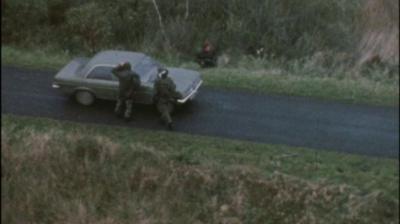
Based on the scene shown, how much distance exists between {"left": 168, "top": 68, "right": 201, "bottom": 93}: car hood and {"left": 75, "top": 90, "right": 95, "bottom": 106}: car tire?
4.53ft

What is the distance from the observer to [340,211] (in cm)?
1068

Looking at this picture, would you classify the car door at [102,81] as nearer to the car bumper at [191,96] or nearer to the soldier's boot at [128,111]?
the soldier's boot at [128,111]

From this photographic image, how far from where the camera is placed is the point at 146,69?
1180 centimetres

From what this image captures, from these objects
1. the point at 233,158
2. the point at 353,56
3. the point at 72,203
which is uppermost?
the point at 353,56

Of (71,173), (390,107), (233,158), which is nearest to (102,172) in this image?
(71,173)

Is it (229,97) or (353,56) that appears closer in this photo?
(229,97)

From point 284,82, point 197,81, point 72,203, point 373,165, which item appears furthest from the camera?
point 284,82

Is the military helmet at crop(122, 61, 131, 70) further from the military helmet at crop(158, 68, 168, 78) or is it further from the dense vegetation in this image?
the dense vegetation

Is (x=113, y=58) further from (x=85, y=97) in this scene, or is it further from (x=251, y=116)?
(x=251, y=116)

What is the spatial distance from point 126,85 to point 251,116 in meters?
2.12

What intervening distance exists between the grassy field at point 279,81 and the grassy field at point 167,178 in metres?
1.43

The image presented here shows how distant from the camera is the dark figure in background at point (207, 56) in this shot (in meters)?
13.2

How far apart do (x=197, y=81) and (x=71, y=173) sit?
2.62 m

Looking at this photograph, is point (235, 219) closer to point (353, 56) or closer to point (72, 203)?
point (72, 203)
